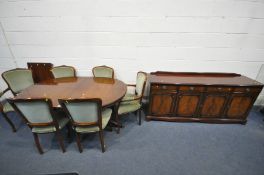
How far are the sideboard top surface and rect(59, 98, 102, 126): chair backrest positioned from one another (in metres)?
1.13

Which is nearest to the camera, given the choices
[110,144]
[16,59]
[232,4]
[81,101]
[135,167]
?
[81,101]

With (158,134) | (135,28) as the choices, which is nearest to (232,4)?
(135,28)

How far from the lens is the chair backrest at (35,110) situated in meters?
1.59

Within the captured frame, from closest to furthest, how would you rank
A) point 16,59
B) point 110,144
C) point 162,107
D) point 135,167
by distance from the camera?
point 135,167 < point 110,144 < point 162,107 < point 16,59

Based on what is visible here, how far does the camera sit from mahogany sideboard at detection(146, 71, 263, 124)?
2379mm

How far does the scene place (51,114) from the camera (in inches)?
68.6

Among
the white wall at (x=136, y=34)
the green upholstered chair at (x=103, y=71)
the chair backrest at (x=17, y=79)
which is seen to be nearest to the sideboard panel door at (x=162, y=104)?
the white wall at (x=136, y=34)

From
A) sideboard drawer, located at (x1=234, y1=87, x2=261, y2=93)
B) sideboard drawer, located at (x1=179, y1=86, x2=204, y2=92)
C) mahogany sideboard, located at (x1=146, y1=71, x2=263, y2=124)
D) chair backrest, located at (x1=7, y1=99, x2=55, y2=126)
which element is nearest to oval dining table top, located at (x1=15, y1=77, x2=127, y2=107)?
chair backrest, located at (x1=7, y1=99, x2=55, y2=126)

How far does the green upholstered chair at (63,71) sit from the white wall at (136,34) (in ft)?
0.54

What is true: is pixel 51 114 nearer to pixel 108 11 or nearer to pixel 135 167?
pixel 135 167

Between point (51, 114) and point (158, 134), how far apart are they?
166 centimetres

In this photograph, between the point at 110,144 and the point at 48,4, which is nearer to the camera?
the point at 110,144

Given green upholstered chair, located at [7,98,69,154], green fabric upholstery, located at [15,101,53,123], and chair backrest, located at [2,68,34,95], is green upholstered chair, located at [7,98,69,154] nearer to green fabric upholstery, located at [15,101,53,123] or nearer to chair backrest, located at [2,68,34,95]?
green fabric upholstery, located at [15,101,53,123]

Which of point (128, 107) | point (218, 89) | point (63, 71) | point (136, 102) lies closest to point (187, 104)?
point (218, 89)
